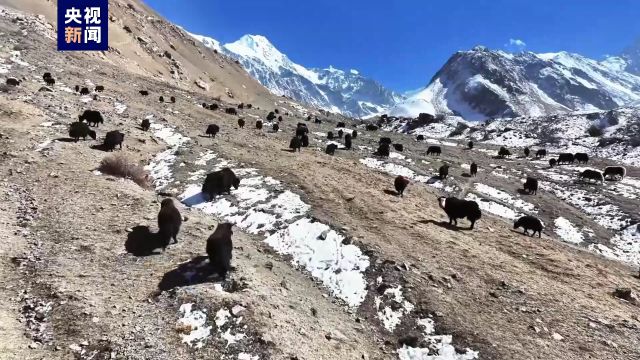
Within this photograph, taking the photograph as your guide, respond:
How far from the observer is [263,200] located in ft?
75.5

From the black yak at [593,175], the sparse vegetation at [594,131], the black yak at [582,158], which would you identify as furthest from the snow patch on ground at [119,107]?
the sparse vegetation at [594,131]

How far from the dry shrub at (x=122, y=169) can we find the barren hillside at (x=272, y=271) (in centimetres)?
90

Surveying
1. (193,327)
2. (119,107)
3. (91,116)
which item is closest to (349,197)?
(193,327)

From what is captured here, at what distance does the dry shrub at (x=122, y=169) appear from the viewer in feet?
76.2

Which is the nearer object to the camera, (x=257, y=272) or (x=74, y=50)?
(x=257, y=272)

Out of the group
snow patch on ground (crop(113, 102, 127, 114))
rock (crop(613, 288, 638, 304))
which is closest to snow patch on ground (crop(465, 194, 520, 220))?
rock (crop(613, 288, 638, 304))

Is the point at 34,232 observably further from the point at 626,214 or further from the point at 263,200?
the point at 626,214

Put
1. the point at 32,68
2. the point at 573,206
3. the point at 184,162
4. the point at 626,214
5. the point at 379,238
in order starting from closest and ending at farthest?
A: 1. the point at 379,238
2. the point at 184,162
3. the point at 626,214
4. the point at 573,206
5. the point at 32,68

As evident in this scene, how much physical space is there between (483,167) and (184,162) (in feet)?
111

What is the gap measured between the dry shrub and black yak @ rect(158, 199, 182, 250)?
7.64m

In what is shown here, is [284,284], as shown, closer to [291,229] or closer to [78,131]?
[291,229]

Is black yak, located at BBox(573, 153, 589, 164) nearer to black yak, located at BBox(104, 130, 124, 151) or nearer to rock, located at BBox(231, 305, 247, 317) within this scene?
black yak, located at BBox(104, 130, 124, 151)

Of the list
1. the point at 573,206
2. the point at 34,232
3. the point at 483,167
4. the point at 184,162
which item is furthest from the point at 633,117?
the point at 34,232

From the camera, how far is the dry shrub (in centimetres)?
2322
